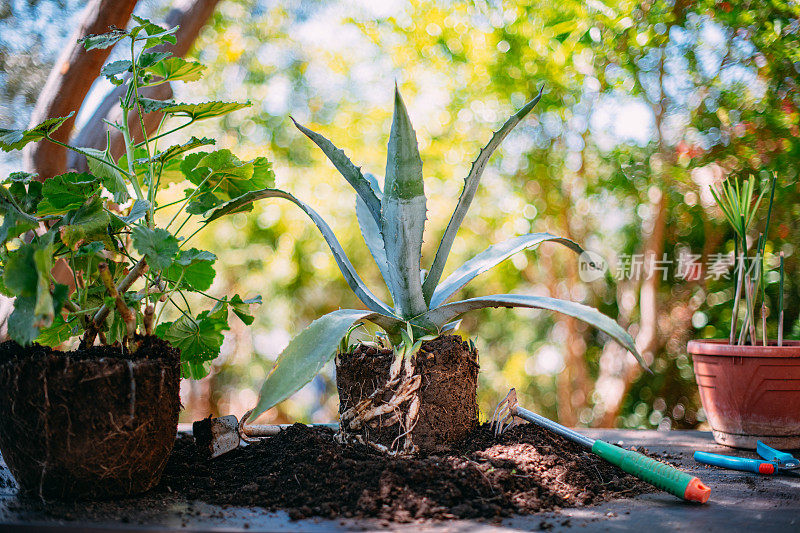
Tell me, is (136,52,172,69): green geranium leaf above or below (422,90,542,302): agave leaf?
above

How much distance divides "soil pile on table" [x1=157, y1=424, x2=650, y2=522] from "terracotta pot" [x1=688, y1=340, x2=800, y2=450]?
404 millimetres

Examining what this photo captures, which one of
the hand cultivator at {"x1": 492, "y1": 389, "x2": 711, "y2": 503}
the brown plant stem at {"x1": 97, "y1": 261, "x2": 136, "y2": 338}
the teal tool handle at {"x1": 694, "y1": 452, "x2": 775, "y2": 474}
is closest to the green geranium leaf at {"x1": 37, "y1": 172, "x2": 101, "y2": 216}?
the brown plant stem at {"x1": 97, "y1": 261, "x2": 136, "y2": 338}

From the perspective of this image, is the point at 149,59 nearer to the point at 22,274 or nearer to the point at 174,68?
the point at 174,68

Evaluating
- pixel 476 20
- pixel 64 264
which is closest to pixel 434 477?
pixel 64 264

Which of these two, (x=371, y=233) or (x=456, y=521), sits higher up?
(x=371, y=233)

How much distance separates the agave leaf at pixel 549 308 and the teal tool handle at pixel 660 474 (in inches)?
6.2

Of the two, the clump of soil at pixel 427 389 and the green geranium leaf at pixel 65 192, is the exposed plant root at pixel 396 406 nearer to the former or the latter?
the clump of soil at pixel 427 389

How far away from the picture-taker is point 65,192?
820 millimetres

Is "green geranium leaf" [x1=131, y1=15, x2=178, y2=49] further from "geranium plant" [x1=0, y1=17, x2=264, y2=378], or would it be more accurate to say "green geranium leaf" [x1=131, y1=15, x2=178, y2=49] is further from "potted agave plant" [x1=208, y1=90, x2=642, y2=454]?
"potted agave plant" [x1=208, y1=90, x2=642, y2=454]

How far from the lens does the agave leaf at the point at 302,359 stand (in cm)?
65

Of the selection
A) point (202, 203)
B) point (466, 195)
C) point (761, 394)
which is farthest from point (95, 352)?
point (761, 394)

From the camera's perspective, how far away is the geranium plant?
70cm

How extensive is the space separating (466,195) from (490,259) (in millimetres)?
127

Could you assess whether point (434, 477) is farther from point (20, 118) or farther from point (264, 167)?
point (20, 118)
